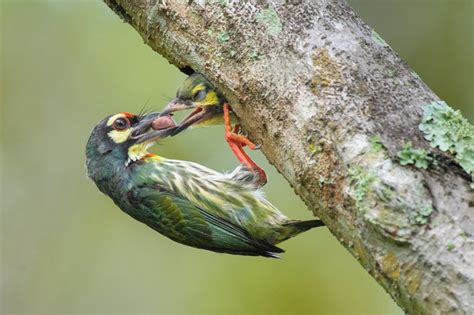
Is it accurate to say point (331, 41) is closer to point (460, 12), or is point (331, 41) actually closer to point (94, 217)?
point (460, 12)

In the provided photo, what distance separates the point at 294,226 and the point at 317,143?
146 cm

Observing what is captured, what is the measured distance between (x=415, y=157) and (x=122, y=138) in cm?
205

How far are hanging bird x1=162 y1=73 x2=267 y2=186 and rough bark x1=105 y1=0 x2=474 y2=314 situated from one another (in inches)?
12.7

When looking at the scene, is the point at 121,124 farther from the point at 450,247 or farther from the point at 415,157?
the point at 450,247

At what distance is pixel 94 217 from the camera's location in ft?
24.8

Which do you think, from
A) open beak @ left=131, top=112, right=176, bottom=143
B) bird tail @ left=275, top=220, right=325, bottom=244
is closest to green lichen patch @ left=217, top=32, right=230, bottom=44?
open beak @ left=131, top=112, right=176, bottom=143

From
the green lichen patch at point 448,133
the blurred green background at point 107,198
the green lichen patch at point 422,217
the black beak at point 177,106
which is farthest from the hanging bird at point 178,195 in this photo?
the blurred green background at point 107,198

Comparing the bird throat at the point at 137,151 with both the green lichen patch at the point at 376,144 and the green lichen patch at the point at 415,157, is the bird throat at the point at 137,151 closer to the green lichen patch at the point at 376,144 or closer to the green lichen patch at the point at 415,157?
the green lichen patch at the point at 376,144

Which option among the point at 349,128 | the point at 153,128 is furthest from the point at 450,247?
the point at 153,128

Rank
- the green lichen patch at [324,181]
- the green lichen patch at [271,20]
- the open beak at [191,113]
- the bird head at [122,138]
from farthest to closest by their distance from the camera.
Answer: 1. the bird head at [122,138]
2. the open beak at [191,113]
3. the green lichen patch at [271,20]
4. the green lichen patch at [324,181]

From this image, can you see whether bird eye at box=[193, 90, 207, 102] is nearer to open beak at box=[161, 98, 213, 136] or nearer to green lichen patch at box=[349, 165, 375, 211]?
open beak at box=[161, 98, 213, 136]

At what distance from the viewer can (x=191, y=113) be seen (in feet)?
12.1

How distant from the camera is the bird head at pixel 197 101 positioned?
3.46m

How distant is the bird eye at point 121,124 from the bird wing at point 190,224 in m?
0.35
